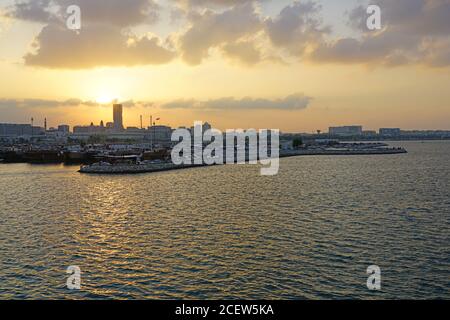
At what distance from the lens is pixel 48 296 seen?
1154 cm

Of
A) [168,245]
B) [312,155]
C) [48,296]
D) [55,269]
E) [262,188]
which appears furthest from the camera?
[312,155]

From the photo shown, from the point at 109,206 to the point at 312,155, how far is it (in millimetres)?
69069

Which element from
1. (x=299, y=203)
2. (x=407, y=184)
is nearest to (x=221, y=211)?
(x=299, y=203)

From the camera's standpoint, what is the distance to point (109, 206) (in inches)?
1025

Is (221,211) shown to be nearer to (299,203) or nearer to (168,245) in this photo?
(299,203)

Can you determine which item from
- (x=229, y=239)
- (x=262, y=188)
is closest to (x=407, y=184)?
(x=262, y=188)

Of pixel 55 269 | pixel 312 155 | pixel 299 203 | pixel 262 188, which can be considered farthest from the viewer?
pixel 312 155

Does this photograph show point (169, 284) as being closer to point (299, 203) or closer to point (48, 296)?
point (48, 296)

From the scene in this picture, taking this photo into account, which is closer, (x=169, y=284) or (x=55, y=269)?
(x=169, y=284)

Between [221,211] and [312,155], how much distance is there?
227 ft
